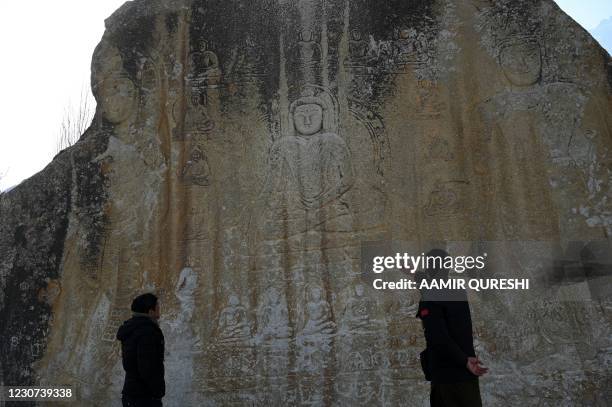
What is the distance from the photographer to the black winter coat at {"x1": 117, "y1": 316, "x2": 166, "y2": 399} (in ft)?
12.0

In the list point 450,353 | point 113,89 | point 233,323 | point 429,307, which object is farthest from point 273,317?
point 113,89

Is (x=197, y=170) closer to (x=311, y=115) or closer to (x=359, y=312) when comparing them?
(x=311, y=115)

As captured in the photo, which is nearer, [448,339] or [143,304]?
[448,339]

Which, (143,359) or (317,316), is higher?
(317,316)

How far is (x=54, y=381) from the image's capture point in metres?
5.73

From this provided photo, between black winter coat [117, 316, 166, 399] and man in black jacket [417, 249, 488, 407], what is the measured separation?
1.51 meters

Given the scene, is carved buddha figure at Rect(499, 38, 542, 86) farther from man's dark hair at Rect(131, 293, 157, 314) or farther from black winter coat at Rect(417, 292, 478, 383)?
man's dark hair at Rect(131, 293, 157, 314)

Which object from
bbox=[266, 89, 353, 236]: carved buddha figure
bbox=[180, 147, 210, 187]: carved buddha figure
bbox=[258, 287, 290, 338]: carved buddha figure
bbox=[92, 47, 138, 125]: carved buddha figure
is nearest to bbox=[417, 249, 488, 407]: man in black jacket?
bbox=[258, 287, 290, 338]: carved buddha figure

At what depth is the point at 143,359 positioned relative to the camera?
3.66 m

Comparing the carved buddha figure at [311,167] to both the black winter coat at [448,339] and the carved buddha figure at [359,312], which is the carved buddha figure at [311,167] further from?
the black winter coat at [448,339]

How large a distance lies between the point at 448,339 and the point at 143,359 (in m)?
1.68

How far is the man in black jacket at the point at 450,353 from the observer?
342cm

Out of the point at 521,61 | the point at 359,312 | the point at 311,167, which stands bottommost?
the point at 359,312

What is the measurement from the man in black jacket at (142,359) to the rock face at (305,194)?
6.32 feet
